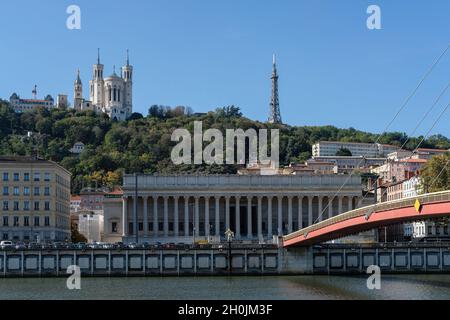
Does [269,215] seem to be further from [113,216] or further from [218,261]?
[218,261]

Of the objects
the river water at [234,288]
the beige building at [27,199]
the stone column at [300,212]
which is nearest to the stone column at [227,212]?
the stone column at [300,212]

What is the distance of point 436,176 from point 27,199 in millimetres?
44436

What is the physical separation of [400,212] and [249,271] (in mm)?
27305

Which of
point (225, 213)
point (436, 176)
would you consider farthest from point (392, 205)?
point (225, 213)

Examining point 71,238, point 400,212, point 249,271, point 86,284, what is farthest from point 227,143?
point 400,212

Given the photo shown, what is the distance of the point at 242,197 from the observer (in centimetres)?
13812

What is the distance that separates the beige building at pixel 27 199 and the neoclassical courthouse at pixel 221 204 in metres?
20.3

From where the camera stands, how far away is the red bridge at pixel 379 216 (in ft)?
179

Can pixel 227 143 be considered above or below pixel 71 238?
above

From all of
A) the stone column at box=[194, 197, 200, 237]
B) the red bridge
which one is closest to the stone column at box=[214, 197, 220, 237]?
the stone column at box=[194, 197, 200, 237]

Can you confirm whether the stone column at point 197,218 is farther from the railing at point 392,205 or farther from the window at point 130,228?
the railing at point 392,205

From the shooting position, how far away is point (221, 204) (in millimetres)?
138750

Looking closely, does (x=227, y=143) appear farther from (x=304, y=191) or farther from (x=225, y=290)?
(x=225, y=290)

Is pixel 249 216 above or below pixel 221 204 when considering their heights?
below
